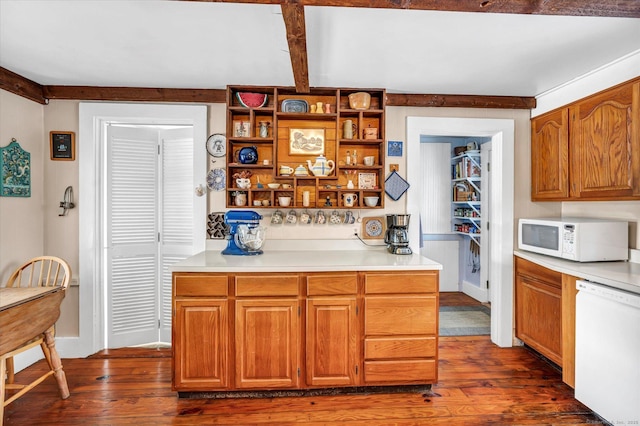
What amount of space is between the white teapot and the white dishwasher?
1895 millimetres

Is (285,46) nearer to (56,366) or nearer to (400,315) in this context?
(400,315)

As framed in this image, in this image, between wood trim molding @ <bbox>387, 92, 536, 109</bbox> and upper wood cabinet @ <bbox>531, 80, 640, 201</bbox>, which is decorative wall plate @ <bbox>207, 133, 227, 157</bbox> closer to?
wood trim molding @ <bbox>387, 92, 536, 109</bbox>

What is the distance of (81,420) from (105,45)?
2.33 meters

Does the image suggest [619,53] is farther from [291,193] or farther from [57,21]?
[57,21]

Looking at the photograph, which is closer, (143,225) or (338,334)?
(338,334)

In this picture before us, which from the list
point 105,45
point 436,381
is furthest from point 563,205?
point 105,45

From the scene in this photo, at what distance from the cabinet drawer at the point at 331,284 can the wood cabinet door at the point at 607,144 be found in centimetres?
186

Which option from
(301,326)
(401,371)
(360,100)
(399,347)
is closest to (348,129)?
(360,100)

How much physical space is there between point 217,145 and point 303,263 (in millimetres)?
1344

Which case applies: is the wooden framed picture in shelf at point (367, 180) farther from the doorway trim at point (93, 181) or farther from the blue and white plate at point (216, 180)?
the doorway trim at point (93, 181)

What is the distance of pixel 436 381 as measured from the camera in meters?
2.26

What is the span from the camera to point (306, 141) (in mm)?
2811

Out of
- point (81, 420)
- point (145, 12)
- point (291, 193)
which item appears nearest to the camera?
point (145, 12)

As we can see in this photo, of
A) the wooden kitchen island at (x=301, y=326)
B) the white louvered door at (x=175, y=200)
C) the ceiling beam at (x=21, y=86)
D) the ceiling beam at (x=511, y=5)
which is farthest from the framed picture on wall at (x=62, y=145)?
the ceiling beam at (x=511, y=5)
